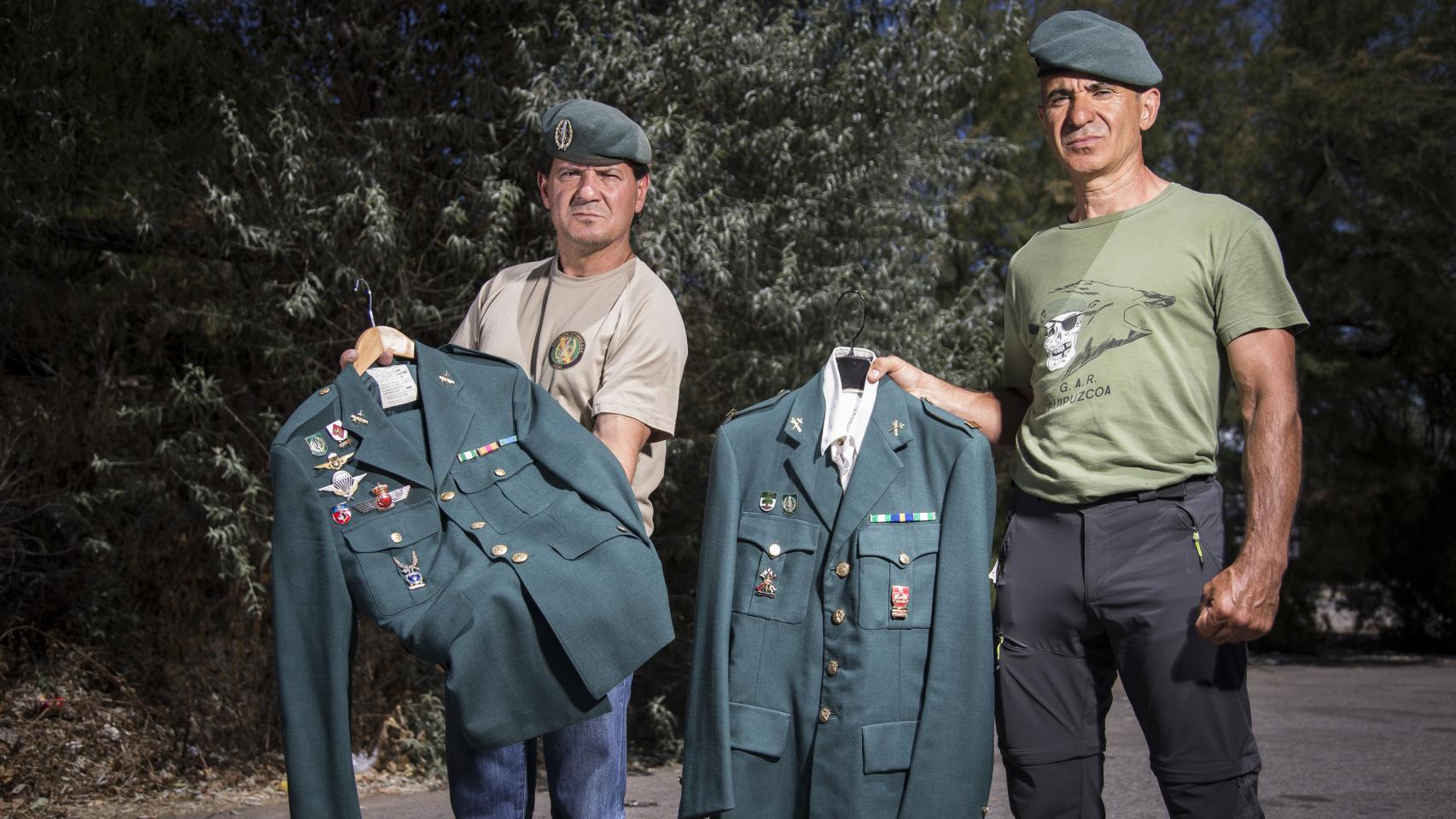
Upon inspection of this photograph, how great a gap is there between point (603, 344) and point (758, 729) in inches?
39.4

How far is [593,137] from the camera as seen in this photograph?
3156mm

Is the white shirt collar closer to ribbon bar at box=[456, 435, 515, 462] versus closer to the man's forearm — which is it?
ribbon bar at box=[456, 435, 515, 462]

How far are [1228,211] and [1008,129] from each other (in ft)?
29.7

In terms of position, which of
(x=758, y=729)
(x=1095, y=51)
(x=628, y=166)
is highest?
(x=1095, y=51)

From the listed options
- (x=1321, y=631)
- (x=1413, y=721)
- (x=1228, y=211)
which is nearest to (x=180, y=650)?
(x=1228, y=211)

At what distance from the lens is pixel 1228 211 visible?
2902 mm

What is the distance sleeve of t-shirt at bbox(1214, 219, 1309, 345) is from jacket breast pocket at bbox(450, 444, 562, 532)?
1604mm

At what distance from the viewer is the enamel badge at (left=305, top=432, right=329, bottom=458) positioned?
109 inches

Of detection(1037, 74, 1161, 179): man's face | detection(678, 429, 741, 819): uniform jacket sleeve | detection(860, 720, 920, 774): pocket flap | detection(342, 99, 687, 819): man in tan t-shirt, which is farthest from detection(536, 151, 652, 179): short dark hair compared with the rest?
detection(860, 720, 920, 774): pocket flap

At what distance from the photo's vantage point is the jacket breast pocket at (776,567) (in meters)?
2.92

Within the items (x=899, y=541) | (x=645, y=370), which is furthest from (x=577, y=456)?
(x=899, y=541)

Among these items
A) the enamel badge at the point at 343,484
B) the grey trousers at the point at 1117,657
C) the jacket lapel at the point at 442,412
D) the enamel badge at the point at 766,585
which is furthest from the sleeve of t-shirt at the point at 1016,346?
the enamel badge at the point at 343,484

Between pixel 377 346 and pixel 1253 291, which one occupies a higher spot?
pixel 1253 291

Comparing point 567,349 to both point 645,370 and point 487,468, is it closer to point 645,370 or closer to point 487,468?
point 645,370
